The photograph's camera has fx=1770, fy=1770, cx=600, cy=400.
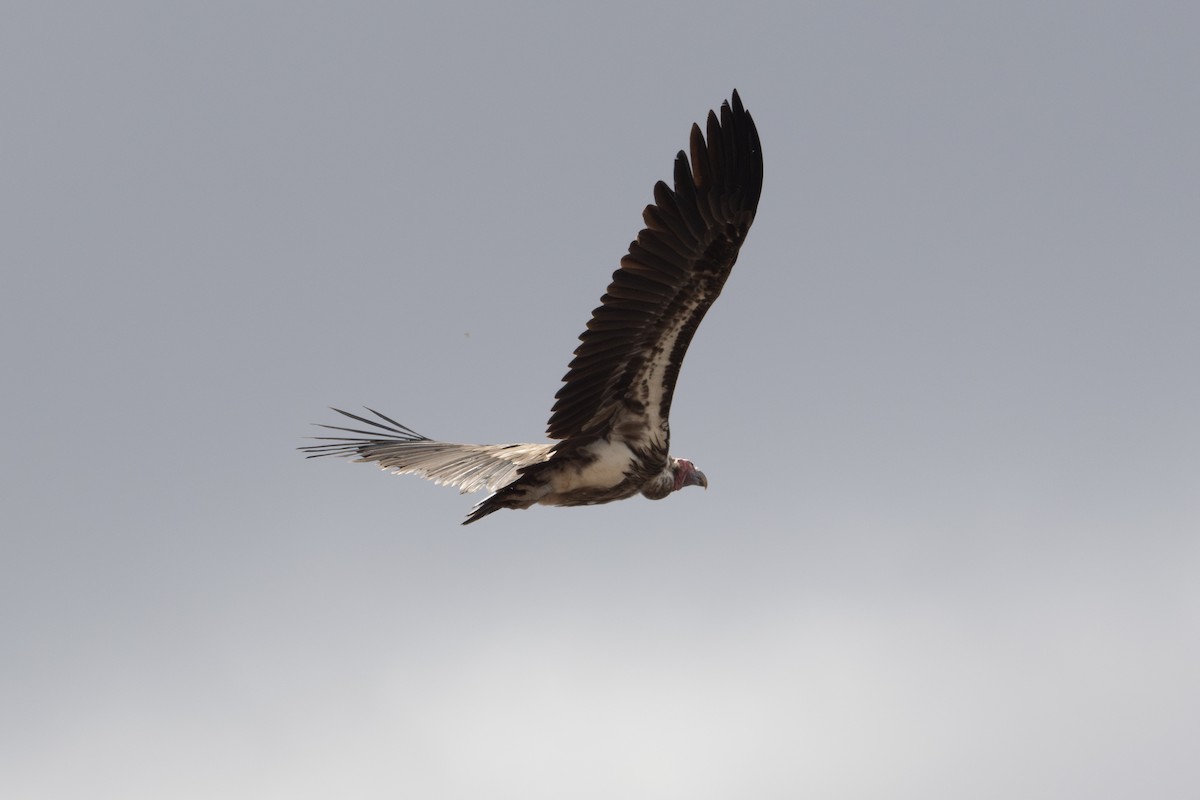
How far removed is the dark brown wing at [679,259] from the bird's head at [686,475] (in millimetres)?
1396

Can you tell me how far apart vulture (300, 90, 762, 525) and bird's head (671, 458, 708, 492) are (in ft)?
0.20

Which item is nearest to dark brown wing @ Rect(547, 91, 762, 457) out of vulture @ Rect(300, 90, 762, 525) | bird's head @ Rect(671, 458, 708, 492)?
vulture @ Rect(300, 90, 762, 525)

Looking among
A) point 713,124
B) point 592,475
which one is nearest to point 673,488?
point 592,475

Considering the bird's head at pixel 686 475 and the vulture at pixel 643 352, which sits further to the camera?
the bird's head at pixel 686 475

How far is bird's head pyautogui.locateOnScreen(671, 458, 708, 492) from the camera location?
15.7 metres

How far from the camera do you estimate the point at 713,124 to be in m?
14.0

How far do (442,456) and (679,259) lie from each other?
121 inches

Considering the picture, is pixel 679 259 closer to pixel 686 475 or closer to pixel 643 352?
pixel 643 352

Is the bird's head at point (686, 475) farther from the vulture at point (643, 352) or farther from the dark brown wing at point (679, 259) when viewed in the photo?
the dark brown wing at point (679, 259)

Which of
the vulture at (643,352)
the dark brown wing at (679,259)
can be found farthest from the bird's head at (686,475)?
the dark brown wing at (679,259)

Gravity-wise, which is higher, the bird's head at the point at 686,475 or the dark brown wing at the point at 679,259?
the dark brown wing at the point at 679,259

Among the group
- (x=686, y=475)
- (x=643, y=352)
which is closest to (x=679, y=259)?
(x=643, y=352)

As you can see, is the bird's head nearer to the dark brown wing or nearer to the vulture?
the vulture

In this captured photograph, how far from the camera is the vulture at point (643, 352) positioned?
1403 centimetres
